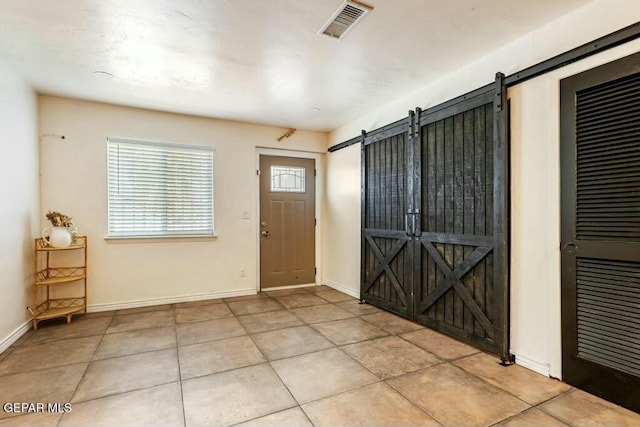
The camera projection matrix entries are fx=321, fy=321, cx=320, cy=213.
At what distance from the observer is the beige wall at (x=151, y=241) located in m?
3.88

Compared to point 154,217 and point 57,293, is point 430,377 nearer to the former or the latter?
point 154,217

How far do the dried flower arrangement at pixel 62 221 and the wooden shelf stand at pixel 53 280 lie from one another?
0.48 feet

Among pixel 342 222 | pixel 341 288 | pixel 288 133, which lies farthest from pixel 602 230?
pixel 288 133

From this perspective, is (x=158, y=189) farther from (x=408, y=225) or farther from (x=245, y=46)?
(x=408, y=225)

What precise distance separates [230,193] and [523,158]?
373cm

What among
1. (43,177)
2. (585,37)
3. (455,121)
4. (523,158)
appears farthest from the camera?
(43,177)

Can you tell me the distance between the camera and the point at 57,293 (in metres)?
3.82

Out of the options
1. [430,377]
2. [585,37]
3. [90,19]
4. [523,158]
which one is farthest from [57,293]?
[585,37]

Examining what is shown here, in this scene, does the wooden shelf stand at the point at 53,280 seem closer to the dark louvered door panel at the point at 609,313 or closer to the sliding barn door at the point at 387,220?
the sliding barn door at the point at 387,220

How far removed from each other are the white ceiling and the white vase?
1567mm

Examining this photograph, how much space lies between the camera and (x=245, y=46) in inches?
105

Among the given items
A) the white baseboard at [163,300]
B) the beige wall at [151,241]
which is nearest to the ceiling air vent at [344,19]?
the beige wall at [151,241]

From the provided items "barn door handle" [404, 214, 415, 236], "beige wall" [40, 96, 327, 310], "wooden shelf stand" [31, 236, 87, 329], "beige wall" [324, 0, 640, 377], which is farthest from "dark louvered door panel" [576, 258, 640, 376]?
"wooden shelf stand" [31, 236, 87, 329]

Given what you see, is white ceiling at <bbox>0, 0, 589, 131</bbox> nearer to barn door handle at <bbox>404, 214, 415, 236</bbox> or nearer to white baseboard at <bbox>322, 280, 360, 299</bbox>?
barn door handle at <bbox>404, 214, 415, 236</bbox>
